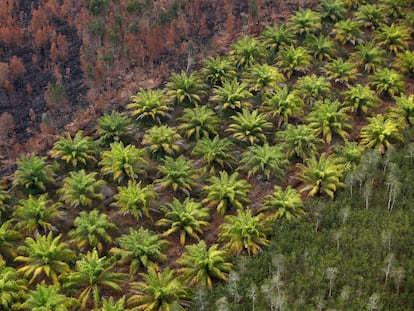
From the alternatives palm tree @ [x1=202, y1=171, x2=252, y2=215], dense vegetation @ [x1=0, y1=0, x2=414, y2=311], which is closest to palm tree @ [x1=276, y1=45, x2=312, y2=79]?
dense vegetation @ [x1=0, y1=0, x2=414, y2=311]

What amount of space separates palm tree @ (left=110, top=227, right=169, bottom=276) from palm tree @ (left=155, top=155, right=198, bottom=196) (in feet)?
11.8

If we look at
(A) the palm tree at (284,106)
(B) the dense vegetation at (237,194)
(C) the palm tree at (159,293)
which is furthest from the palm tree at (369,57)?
(C) the palm tree at (159,293)

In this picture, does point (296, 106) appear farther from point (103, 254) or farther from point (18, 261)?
point (18, 261)

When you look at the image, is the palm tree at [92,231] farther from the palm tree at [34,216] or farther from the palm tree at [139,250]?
the palm tree at [34,216]

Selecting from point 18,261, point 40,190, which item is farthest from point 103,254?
point 40,190

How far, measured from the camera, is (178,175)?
2534 cm

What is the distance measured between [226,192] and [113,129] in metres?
8.37

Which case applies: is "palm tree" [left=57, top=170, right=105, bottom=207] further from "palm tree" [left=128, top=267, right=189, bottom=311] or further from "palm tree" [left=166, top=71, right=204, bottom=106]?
"palm tree" [left=166, top=71, right=204, bottom=106]

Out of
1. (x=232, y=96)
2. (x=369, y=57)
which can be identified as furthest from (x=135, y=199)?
(x=369, y=57)

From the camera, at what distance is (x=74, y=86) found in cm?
3294

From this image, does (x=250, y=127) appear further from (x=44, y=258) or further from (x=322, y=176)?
(x=44, y=258)

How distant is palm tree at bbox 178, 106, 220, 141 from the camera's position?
2850 centimetres

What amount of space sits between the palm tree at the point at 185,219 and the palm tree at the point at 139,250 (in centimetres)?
102

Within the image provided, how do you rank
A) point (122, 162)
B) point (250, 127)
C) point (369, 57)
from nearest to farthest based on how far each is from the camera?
point (122, 162), point (250, 127), point (369, 57)
